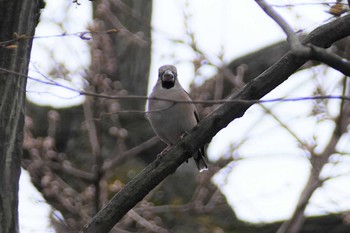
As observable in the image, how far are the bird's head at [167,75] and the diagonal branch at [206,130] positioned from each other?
66.6 inches

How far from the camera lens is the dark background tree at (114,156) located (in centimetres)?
566

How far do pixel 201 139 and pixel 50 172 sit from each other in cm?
279

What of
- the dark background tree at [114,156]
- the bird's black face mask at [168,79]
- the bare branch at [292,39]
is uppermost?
the bare branch at [292,39]

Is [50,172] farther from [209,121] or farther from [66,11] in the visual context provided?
[209,121]

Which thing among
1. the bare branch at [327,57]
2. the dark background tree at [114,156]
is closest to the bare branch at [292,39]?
the bare branch at [327,57]

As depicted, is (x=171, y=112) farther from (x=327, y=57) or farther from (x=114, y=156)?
(x=327, y=57)

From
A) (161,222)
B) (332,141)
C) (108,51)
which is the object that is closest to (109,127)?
(108,51)

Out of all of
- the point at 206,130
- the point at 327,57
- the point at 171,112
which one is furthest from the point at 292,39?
the point at 171,112

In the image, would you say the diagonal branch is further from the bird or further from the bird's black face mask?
the bird's black face mask

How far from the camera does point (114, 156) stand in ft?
20.7

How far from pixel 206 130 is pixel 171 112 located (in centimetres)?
169

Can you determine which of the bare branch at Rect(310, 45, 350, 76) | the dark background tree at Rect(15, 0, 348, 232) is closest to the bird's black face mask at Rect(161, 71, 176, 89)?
the dark background tree at Rect(15, 0, 348, 232)

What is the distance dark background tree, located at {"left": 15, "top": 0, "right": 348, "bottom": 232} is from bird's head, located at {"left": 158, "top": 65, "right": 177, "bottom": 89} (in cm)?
62

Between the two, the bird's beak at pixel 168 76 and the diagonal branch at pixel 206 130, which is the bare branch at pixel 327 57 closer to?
the diagonal branch at pixel 206 130
